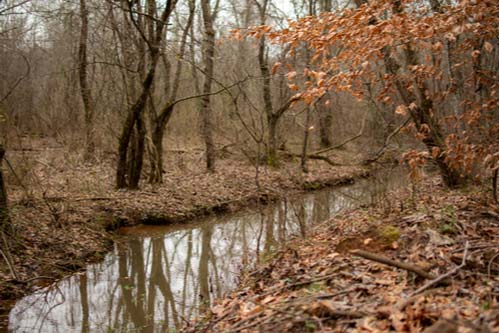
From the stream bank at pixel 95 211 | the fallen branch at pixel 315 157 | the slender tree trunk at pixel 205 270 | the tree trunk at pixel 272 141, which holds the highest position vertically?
the tree trunk at pixel 272 141

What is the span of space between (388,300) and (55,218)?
8.18 meters

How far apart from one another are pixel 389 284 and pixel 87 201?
9.60 m

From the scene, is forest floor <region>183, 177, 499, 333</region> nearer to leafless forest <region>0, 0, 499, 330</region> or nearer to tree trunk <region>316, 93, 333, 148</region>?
leafless forest <region>0, 0, 499, 330</region>

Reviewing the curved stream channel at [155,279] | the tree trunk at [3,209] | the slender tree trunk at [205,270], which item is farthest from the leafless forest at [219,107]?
the slender tree trunk at [205,270]

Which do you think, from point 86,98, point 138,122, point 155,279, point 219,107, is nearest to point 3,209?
point 155,279

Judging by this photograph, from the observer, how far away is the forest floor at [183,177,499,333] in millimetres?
4223

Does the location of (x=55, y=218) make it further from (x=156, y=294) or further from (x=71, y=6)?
(x=71, y=6)

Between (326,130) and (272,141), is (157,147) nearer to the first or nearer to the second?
(272,141)

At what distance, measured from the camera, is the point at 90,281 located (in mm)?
9156

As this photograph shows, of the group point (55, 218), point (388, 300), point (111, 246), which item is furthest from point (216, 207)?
point (388, 300)

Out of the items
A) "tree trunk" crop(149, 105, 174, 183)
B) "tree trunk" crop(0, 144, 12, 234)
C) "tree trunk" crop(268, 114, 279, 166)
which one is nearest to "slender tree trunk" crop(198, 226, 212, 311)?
"tree trunk" crop(149, 105, 174, 183)

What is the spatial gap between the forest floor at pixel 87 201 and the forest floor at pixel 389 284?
4.14 meters

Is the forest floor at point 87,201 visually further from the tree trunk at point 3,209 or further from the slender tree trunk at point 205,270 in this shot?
the slender tree trunk at point 205,270

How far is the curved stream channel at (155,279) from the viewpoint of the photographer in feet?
24.7
